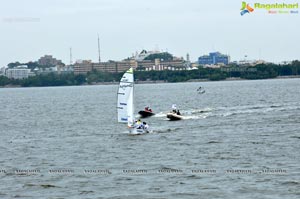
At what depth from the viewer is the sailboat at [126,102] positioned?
62.1m

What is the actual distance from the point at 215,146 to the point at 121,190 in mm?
16439

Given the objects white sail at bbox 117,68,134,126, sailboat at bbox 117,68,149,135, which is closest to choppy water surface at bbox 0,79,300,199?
sailboat at bbox 117,68,149,135

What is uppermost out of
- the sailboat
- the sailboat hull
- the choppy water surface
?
the sailboat

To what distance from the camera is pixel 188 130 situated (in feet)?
216

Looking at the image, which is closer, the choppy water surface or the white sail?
the choppy water surface

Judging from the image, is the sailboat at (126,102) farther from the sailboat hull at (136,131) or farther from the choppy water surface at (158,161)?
the choppy water surface at (158,161)

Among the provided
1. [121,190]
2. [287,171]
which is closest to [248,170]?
[287,171]

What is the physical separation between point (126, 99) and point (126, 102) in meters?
0.26

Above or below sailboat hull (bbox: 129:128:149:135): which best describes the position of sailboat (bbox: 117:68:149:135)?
above

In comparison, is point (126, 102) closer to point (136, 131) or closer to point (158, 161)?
point (136, 131)

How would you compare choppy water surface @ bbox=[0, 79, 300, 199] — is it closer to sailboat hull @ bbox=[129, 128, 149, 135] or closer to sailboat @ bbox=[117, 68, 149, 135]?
sailboat hull @ bbox=[129, 128, 149, 135]

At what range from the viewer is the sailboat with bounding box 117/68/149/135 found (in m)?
62.1

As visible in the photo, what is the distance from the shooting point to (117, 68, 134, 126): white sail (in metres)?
62.1

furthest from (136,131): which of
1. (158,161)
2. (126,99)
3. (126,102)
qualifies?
(158,161)
